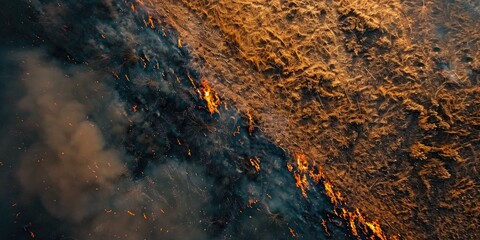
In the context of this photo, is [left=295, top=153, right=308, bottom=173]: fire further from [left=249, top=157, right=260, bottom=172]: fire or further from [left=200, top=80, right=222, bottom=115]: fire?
[left=200, top=80, right=222, bottom=115]: fire

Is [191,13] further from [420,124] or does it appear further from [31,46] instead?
[420,124]

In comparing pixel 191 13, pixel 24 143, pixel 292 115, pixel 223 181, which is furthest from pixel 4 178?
pixel 292 115

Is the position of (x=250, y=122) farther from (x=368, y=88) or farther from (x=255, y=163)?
(x=368, y=88)

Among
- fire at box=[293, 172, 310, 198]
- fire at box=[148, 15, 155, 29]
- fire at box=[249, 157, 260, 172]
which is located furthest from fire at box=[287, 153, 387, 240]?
fire at box=[148, 15, 155, 29]

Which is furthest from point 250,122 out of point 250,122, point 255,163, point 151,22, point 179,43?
point 151,22

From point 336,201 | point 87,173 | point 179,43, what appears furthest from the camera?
point 179,43

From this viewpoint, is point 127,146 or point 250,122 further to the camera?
point 250,122

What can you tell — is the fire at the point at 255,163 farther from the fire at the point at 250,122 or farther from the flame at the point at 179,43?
the flame at the point at 179,43
